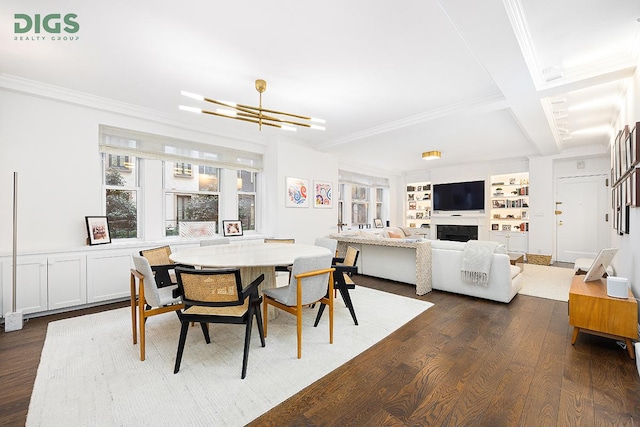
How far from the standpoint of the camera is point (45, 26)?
7.56ft

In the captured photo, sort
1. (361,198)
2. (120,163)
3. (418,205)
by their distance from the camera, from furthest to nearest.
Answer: (418,205) → (361,198) → (120,163)

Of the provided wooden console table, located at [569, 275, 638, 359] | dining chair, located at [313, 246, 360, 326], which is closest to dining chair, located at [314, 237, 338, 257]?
dining chair, located at [313, 246, 360, 326]

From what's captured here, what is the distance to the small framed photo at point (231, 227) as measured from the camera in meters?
5.04

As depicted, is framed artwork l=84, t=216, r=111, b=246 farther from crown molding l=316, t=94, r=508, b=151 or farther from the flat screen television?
the flat screen television

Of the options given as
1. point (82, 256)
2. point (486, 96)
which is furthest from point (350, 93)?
point (82, 256)

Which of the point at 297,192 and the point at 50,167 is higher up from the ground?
the point at 50,167

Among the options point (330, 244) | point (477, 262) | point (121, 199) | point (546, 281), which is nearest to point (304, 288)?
point (330, 244)

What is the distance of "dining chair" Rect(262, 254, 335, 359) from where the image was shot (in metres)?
2.28

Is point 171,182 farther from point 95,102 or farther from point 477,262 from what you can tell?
point 477,262

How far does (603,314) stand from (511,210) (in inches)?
240

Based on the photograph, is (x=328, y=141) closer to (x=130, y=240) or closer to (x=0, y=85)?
(x=130, y=240)

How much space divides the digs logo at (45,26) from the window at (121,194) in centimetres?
180

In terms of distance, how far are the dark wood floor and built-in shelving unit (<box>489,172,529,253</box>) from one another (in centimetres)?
504

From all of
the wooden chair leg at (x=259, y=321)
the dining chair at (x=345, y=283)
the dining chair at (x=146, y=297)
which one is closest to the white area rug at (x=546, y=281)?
the dining chair at (x=345, y=283)
